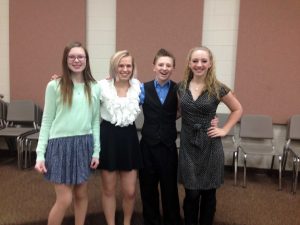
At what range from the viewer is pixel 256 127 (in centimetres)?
397

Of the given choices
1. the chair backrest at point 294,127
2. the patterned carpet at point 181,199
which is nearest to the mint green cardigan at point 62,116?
the patterned carpet at point 181,199

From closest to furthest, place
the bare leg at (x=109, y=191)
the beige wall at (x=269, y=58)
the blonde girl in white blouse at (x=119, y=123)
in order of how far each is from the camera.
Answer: the blonde girl in white blouse at (x=119, y=123), the bare leg at (x=109, y=191), the beige wall at (x=269, y=58)

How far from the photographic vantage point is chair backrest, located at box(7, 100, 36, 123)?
432cm

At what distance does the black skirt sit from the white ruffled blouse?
0.18 ft

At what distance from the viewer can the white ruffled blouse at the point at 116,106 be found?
7.04 feet

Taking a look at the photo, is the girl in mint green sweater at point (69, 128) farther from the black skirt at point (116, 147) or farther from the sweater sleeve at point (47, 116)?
the black skirt at point (116, 147)

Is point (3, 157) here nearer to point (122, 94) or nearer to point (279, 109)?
point (122, 94)

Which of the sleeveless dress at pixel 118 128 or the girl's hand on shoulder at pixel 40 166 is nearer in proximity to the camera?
the girl's hand on shoulder at pixel 40 166

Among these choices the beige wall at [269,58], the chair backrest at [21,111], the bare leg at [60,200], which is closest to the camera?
the bare leg at [60,200]

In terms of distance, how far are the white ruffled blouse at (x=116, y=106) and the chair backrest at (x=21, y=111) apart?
2469 mm

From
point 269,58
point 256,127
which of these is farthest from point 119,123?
point 269,58

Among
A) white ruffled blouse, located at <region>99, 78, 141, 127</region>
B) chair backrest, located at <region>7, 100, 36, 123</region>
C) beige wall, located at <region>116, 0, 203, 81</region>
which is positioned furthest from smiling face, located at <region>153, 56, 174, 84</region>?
chair backrest, located at <region>7, 100, 36, 123</region>

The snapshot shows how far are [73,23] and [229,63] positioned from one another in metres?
2.12

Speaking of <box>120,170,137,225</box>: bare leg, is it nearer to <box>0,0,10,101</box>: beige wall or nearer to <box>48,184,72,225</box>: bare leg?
<box>48,184,72,225</box>: bare leg
